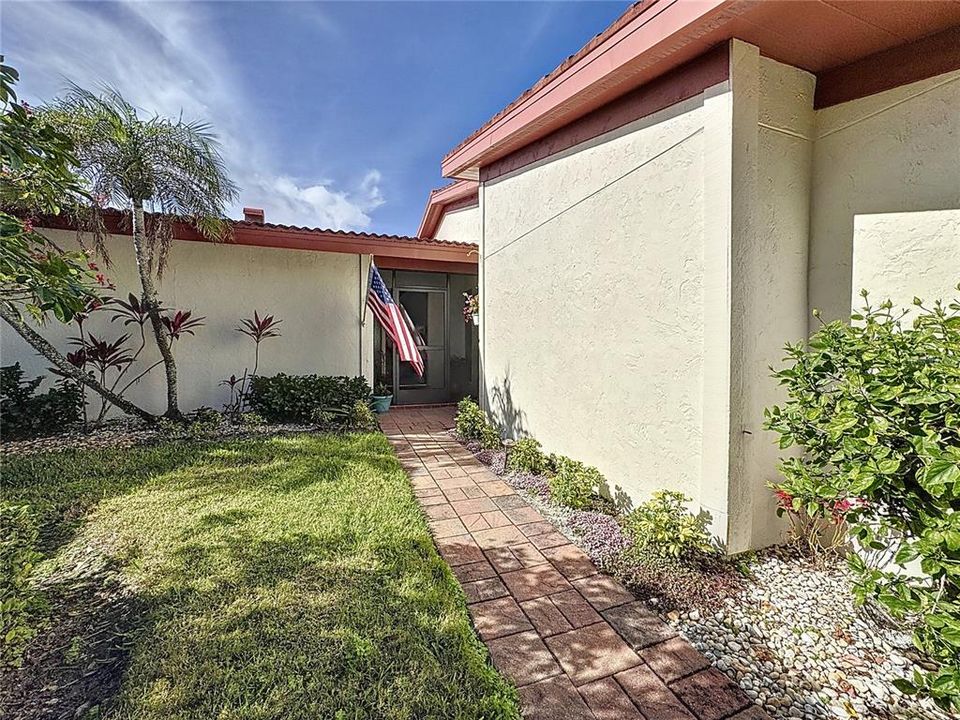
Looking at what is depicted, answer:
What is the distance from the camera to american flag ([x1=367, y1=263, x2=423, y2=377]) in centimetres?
902

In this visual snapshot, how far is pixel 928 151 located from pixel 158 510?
767 centimetres

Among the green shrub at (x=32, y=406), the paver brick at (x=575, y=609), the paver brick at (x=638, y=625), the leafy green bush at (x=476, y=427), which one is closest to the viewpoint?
the paver brick at (x=638, y=625)

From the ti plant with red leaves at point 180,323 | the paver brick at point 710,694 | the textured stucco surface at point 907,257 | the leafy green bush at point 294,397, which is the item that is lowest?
the paver brick at point 710,694

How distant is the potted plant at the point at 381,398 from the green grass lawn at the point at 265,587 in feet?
13.8

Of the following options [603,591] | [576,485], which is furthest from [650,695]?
[576,485]

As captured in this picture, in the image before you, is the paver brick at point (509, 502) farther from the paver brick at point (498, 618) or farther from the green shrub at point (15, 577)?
the green shrub at point (15, 577)

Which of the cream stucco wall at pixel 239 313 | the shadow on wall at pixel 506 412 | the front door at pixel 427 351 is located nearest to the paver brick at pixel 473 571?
the shadow on wall at pixel 506 412

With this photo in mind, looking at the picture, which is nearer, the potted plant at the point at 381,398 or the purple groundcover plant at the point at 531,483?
the purple groundcover plant at the point at 531,483

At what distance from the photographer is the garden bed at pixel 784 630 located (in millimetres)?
2613

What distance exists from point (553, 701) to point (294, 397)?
7.57 m

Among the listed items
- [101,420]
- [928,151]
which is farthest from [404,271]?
[928,151]

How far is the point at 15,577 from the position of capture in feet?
11.2

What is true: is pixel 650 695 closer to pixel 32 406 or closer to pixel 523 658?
→ pixel 523 658

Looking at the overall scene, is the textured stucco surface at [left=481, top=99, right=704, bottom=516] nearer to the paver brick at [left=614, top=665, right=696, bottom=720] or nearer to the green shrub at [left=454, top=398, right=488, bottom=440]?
the green shrub at [left=454, top=398, right=488, bottom=440]
